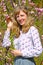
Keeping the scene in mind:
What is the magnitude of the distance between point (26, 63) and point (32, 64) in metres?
0.10

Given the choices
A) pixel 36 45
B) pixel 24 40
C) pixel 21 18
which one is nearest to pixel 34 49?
pixel 36 45

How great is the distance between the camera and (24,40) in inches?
162

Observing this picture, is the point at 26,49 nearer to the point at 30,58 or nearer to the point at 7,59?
the point at 30,58

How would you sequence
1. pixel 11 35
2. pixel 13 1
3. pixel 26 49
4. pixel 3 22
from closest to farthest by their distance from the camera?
1. pixel 26 49
2. pixel 11 35
3. pixel 3 22
4. pixel 13 1

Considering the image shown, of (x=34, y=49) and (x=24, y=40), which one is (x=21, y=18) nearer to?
(x=24, y=40)

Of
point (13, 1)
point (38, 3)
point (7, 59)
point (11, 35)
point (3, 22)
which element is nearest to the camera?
point (11, 35)

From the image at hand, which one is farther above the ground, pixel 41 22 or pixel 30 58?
pixel 30 58

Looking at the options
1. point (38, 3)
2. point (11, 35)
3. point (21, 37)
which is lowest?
point (38, 3)

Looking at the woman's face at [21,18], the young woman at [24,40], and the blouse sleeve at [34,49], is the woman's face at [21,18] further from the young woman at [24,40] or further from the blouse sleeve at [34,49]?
the blouse sleeve at [34,49]

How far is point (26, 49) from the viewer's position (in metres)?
4.09

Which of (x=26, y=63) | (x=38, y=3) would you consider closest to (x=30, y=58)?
(x=26, y=63)

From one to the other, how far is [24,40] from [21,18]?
257mm

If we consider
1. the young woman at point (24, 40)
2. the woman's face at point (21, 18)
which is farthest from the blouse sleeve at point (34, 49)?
the woman's face at point (21, 18)

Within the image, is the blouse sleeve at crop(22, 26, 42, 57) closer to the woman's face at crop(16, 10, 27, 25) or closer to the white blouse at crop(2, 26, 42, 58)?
the white blouse at crop(2, 26, 42, 58)
